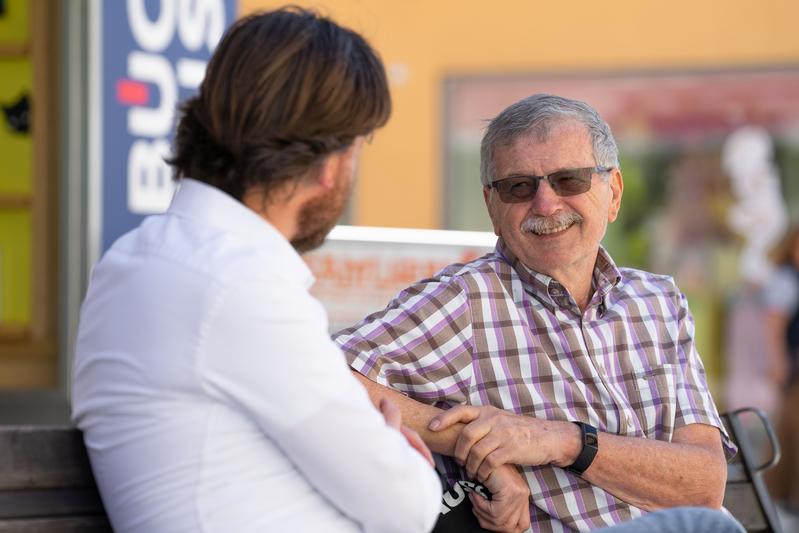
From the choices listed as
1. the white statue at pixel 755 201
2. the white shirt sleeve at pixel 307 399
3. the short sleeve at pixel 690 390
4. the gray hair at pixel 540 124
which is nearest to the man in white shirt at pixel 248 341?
the white shirt sleeve at pixel 307 399

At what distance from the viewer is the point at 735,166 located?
8.98 m

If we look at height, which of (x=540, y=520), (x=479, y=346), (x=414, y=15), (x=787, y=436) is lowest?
(x=787, y=436)

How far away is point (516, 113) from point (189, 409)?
1.19 m

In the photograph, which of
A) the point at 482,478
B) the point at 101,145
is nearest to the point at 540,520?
the point at 482,478

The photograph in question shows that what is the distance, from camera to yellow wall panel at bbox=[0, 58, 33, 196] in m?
5.52

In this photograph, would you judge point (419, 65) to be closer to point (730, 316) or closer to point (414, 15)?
point (414, 15)

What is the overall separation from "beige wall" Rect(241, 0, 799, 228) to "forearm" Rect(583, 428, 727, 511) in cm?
663

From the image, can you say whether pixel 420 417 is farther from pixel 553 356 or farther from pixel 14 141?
pixel 14 141

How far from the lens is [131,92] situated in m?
4.76

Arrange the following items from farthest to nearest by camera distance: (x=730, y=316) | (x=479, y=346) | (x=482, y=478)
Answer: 1. (x=730, y=316)
2. (x=479, y=346)
3. (x=482, y=478)

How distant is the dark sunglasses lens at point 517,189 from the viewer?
2629mm

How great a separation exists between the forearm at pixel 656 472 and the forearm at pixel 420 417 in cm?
28

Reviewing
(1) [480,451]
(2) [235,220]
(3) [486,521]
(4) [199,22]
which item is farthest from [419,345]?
(4) [199,22]

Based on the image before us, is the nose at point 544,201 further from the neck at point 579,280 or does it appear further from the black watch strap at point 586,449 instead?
the black watch strap at point 586,449
